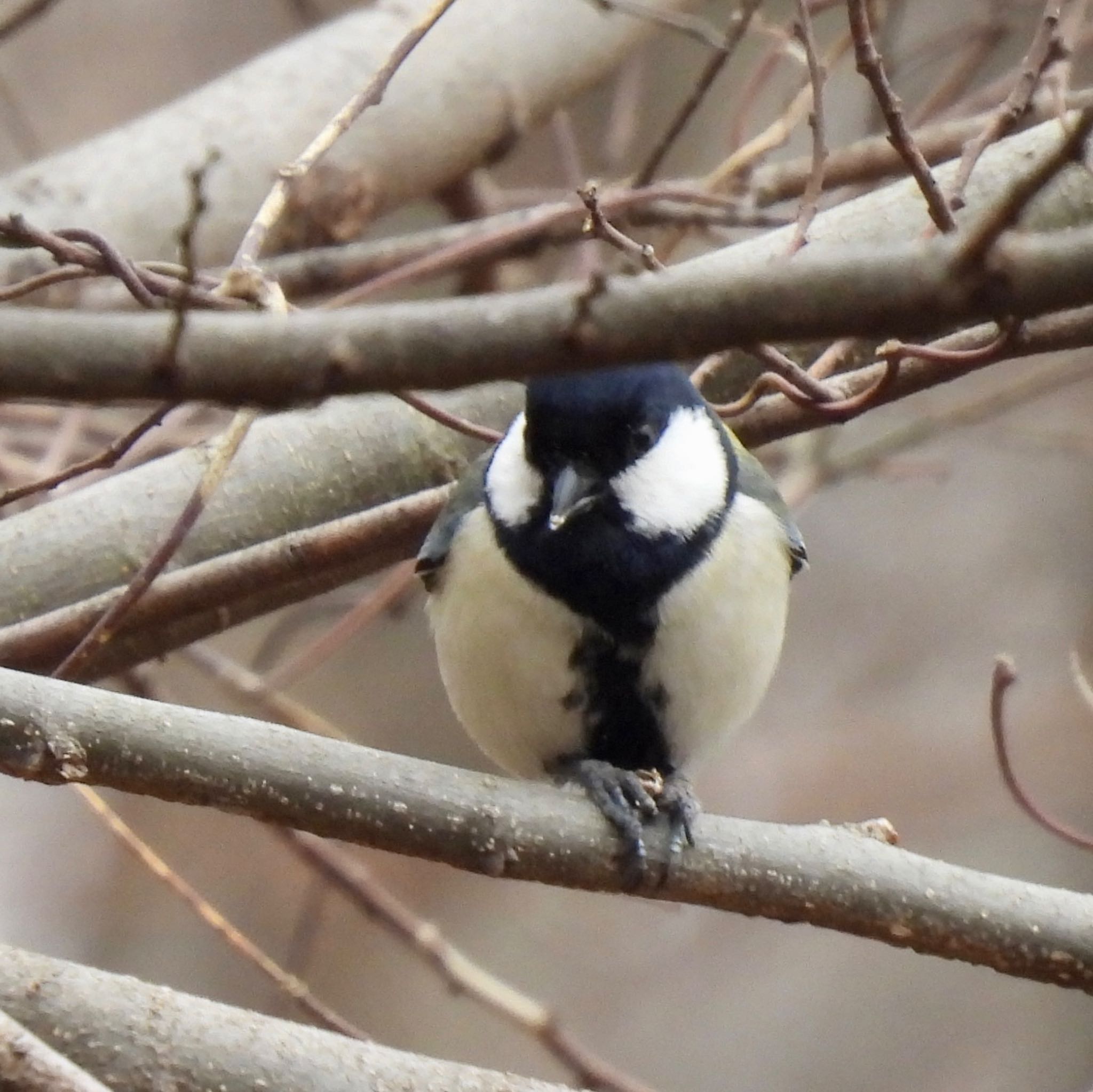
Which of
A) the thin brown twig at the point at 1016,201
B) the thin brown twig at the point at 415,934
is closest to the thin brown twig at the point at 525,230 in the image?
the thin brown twig at the point at 415,934

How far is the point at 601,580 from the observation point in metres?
1.09

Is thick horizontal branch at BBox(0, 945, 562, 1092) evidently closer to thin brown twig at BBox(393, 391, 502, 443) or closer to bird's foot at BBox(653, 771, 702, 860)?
bird's foot at BBox(653, 771, 702, 860)

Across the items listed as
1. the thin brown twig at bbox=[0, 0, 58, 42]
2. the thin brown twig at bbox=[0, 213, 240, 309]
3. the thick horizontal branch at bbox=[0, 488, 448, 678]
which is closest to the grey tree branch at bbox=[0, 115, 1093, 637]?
the thick horizontal branch at bbox=[0, 488, 448, 678]

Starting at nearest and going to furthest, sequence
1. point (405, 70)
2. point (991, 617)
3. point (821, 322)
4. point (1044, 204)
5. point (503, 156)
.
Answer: point (821, 322) → point (1044, 204) → point (405, 70) → point (503, 156) → point (991, 617)

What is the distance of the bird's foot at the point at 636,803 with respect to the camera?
912mm

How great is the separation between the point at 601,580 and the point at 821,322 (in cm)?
64

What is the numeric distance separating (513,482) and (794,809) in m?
2.07

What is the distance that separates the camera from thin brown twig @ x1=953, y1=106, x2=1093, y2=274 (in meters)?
0.46

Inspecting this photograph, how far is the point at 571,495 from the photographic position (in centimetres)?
105

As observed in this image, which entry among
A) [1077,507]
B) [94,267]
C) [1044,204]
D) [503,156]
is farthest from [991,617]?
[94,267]

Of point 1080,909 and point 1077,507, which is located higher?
point 1080,909

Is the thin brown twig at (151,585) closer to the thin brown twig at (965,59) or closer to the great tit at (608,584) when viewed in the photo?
the great tit at (608,584)

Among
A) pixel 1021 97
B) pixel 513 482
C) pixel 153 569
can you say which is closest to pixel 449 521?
pixel 513 482

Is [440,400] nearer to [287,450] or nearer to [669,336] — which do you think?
[287,450]
